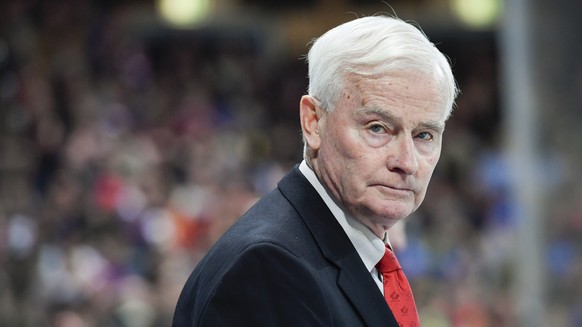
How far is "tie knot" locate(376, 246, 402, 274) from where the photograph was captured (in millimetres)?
1844

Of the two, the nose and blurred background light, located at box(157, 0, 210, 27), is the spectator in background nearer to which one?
the nose

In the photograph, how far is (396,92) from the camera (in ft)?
5.68

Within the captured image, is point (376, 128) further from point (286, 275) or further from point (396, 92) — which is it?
point (286, 275)

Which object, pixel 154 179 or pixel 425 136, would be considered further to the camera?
pixel 154 179

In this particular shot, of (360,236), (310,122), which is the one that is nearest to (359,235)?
(360,236)

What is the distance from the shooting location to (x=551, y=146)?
18.0ft

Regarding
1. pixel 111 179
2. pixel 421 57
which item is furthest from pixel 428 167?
pixel 111 179

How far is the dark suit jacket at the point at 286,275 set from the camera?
1.58 meters

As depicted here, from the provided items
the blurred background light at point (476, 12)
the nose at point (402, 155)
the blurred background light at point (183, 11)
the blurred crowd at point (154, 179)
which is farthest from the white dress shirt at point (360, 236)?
the blurred background light at point (476, 12)

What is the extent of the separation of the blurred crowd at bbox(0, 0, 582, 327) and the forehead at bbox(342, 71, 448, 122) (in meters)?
3.80

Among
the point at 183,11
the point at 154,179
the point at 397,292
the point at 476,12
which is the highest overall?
the point at 397,292

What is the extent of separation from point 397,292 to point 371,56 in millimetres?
397

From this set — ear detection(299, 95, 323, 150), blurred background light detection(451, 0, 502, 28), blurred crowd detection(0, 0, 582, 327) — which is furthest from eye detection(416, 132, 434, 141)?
blurred background light detection(451, 0, 502, 28)

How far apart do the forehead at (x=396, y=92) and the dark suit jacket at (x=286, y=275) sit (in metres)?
0.19
